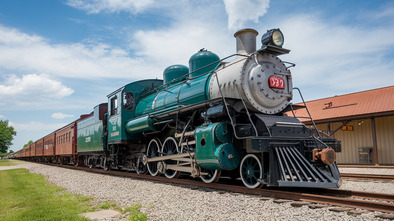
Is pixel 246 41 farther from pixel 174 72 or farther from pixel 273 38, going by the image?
pixel 174 72

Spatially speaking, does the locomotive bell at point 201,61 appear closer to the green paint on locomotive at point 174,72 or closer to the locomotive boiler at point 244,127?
the locomotive boiler at point 244,127

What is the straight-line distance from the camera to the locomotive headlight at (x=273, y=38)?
7086 millimetres

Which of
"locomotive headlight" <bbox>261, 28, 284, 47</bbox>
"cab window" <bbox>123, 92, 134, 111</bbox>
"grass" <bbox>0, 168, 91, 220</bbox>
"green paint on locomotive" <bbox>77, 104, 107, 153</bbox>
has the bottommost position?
"grass" <bbox>0, 168, 91, 220</bbox>

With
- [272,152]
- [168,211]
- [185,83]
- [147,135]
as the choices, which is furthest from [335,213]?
[147,135]

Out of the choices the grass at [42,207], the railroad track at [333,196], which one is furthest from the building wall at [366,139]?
the grass at [42,207]

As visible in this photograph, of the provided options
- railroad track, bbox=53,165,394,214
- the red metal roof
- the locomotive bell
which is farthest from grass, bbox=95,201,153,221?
the red metal roof

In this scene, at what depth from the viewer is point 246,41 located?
750 cm

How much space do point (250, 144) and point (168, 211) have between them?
209 centimetres

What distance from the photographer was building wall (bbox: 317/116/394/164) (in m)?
15.7

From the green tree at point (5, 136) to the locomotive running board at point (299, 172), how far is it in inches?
3428

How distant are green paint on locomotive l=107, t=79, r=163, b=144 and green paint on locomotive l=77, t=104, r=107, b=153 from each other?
94cm

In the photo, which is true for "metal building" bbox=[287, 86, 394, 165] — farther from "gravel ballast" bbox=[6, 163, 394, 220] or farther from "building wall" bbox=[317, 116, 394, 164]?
"gravel ballast" bbox=[6, 163, 394, 220]

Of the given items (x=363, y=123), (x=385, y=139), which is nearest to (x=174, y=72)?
(x=363, y=123)

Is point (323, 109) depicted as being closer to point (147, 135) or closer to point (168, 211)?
point (147, 135)
